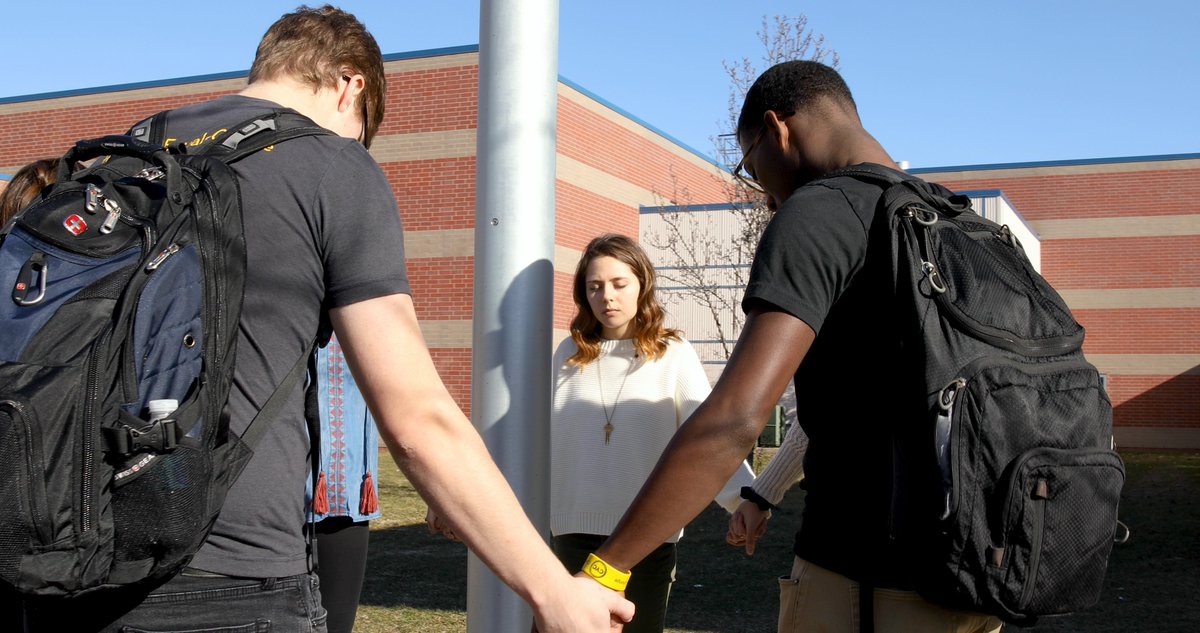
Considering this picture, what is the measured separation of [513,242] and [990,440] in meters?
1.38

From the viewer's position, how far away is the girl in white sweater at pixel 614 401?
13.8ft

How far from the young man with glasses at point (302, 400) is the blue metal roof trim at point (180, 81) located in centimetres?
2004

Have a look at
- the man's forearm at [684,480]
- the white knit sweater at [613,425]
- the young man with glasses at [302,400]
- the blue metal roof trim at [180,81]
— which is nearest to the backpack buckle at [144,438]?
the young man with glasses at [302,400]

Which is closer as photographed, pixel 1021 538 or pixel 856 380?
pixel 1021 538

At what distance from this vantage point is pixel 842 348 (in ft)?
7.57

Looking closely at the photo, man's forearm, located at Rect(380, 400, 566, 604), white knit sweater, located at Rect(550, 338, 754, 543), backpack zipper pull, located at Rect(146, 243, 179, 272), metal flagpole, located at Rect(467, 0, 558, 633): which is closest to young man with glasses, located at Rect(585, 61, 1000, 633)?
man's forearm, located at Rect(380, 400, 566, 604)

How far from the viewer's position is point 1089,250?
2962 cm

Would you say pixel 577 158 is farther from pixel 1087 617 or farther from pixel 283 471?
pixel 283 471

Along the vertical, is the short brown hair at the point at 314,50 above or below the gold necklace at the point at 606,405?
above

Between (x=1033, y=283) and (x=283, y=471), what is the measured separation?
1.56 metres

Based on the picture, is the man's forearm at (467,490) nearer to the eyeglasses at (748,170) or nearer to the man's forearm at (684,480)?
the man's forearm at (684,480)

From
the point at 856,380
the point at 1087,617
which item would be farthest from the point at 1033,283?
the point at 1087,617

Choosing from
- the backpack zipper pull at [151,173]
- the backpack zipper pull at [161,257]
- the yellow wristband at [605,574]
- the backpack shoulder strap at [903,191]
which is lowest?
the yellow wristband at [605,574]

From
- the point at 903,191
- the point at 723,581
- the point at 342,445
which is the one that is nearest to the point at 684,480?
the point at 903,191
